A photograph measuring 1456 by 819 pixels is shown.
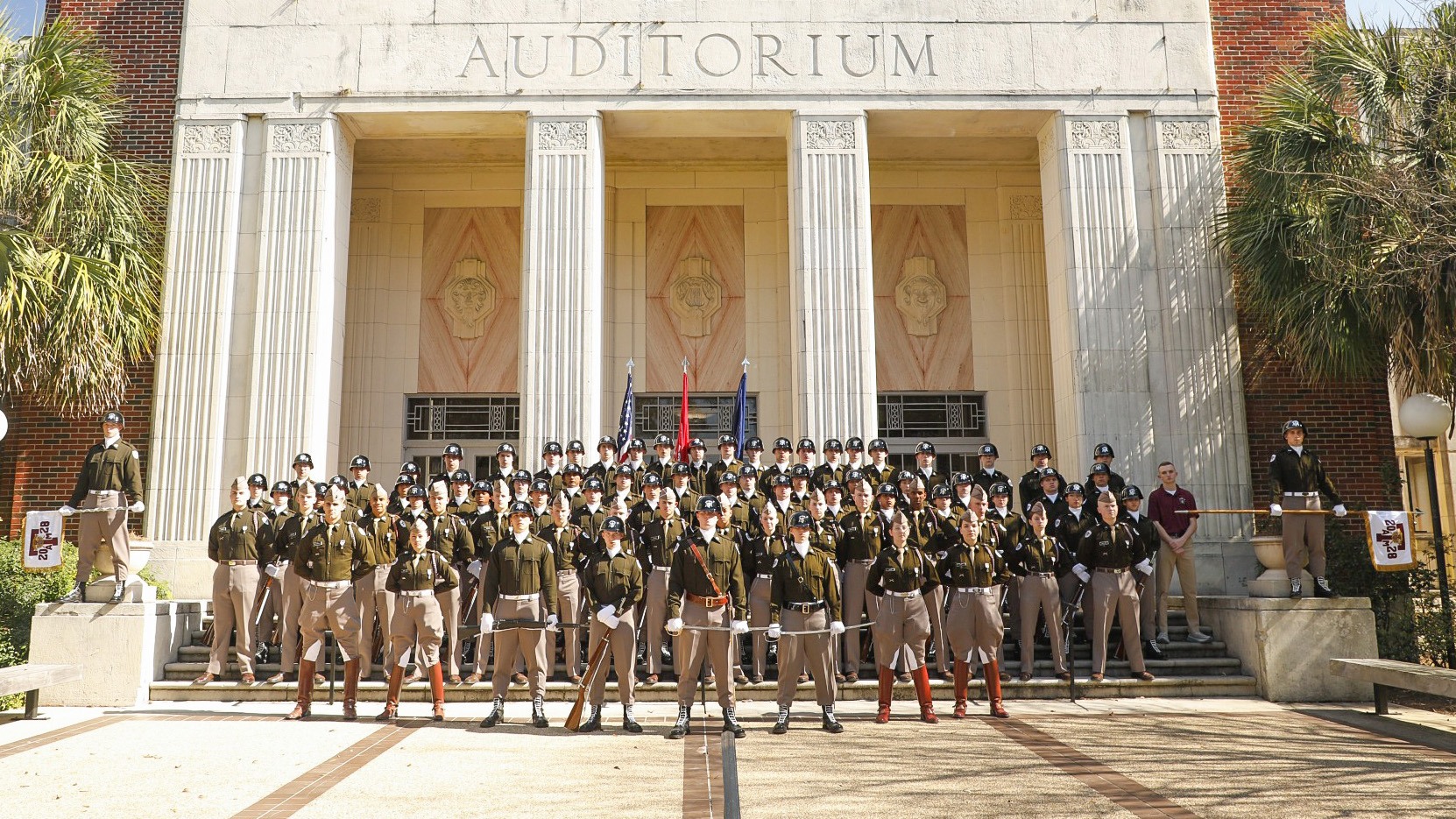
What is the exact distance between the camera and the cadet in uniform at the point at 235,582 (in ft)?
37.3

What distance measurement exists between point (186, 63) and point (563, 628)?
35.4 ft

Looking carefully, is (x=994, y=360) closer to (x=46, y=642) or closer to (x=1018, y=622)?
(x=1018, y=622)

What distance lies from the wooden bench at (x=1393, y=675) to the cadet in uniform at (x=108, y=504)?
12.4 metres

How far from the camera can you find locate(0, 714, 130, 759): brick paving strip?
8.59m

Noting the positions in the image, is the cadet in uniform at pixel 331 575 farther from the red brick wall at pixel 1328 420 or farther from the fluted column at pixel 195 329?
the red brick wall at pixel 1328 420

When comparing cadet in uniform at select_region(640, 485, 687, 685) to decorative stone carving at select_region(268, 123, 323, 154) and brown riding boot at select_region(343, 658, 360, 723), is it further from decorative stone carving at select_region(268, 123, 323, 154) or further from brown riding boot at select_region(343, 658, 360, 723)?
decorative stone carving at select_region(268, 123, 323, 154)

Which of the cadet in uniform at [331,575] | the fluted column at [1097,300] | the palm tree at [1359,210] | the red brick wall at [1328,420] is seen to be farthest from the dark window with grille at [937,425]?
the cadet in uniform at [331,575]

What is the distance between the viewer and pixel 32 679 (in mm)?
9445

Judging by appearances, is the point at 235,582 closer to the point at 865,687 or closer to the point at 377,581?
the point at 377,581

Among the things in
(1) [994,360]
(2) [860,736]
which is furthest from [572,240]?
(2) [860,736]

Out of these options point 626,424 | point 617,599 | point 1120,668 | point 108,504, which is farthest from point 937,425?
point 108,504

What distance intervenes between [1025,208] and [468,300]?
32.4 ft

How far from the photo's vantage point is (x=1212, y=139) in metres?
15.8

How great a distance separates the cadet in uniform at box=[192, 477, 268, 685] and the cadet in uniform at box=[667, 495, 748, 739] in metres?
4.90
